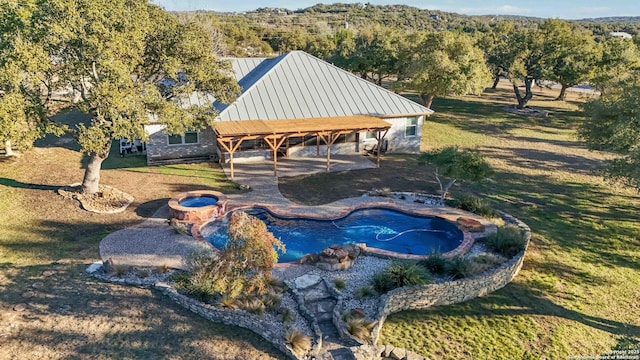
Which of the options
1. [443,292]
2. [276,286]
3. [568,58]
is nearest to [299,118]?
[276,286]

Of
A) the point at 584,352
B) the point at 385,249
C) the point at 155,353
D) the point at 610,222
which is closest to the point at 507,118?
the point at 610,222

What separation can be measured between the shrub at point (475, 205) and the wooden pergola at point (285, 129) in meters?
5.95

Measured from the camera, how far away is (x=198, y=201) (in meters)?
18.1

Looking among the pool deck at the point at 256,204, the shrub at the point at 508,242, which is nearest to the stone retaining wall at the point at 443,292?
the shrub at the point at 508,242

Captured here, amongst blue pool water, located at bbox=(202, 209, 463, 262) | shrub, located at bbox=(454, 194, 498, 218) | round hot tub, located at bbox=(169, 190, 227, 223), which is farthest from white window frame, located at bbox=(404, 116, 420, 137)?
round hot tub, located at bbox=(169, 190, 227, 223)

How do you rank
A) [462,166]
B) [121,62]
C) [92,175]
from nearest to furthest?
[121,62]
[462,166]
[92,175]

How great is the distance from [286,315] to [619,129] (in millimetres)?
14615

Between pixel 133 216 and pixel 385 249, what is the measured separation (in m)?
9.95

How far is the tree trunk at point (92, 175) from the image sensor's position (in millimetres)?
17427

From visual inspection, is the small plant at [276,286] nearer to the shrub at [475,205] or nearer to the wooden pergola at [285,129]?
the wooden pergola at [285,129]

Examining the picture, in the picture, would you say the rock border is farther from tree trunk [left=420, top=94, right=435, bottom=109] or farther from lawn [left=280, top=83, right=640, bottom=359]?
tree trunk [left=420, top=94, right=435, bottom=109]

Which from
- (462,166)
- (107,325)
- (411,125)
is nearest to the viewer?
(107,325)

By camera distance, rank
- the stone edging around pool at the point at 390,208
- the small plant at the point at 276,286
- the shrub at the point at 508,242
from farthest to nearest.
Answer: the stone edging around pool at the point at 390,208 → the shrub at the point at 508,242 → the small plant at the point at 276,286

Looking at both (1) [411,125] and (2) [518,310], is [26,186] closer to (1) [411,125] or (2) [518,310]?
(2) [518,310]
